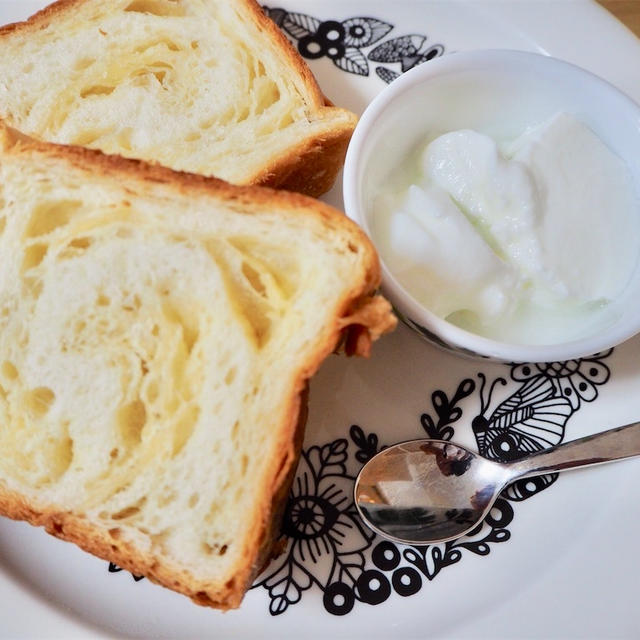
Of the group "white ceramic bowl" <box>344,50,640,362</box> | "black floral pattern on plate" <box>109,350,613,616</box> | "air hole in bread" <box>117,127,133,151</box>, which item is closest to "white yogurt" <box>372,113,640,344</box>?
"white ceramic bowl" <box>344,50,640,362</box>

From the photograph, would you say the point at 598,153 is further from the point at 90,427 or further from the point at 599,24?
the point at 90,427

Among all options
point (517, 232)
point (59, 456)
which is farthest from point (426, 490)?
point (59, 456)

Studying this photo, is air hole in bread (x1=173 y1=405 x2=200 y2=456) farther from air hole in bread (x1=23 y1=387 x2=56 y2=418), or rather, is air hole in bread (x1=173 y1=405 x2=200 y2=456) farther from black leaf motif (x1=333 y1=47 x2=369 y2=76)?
black leaf motif (x1=333 y1=47 x2=369 y2=76)

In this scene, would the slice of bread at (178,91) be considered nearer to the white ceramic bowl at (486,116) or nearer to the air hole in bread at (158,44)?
the air hole in bread at (158,44)

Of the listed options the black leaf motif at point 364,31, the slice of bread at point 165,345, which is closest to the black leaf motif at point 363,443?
the slice of bread at point 165,345

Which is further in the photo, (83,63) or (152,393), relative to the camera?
(83,63)

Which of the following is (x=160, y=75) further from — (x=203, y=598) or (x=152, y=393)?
(x=203, y=598)

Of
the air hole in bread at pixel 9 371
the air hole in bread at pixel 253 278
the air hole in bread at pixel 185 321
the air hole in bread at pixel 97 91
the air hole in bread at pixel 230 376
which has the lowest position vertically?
the air hole in bread at pixel 9 371
